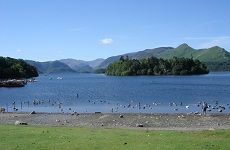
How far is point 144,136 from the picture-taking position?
28719 mm

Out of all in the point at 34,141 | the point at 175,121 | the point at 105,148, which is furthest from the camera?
the point at 175,121

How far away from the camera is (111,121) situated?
184 ft

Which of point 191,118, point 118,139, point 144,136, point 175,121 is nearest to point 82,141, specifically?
point 118,139

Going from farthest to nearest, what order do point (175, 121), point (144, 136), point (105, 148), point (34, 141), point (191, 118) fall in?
1. point (191, 118)
2. point (175, 121)
3. point (144, 136)
4. point (34, 141)
5. point (105, 148)

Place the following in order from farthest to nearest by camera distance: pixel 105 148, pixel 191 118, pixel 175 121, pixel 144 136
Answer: pixel 191 118
pixel 175 121
pixel 144 136
pixel 105 148

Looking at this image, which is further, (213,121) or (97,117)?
(97,117)

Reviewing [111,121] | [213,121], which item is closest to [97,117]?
Answer: [111,121]

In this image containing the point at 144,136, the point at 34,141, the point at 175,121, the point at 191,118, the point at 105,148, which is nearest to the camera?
the point at 105,148

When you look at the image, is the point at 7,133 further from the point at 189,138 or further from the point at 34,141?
the point at 189,138

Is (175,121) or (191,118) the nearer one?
(175,121)

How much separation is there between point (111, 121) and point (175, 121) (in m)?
8.04

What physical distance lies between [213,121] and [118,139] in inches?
1206

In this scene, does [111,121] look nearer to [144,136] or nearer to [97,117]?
[97,117]

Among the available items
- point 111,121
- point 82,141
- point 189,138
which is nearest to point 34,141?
point 82,141
